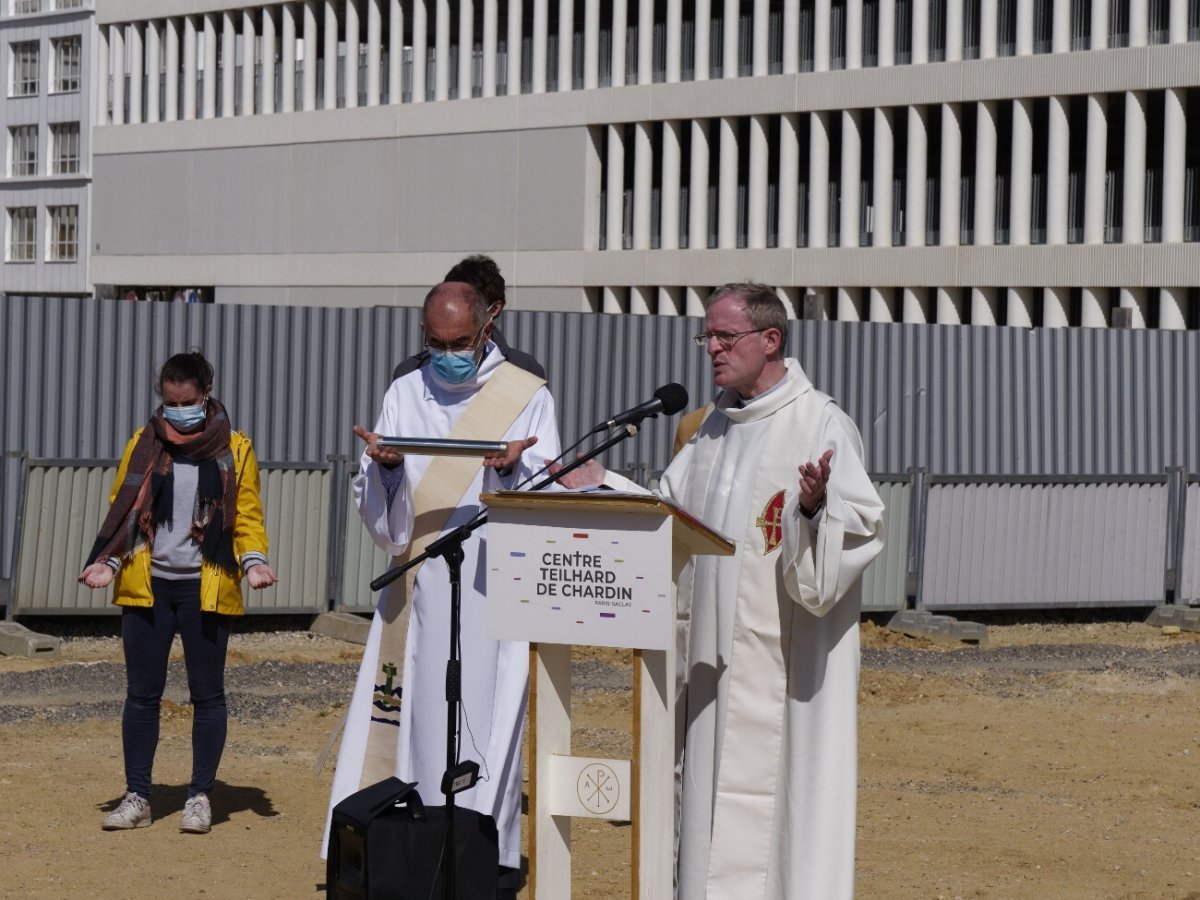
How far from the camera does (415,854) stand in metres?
6.67

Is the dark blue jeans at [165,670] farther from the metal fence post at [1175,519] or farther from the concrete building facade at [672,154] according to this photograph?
the concrete building facade at [672,154]

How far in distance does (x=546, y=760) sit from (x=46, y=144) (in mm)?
69495

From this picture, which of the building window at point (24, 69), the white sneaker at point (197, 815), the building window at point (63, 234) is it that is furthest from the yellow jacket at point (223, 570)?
the building window at point (24, 69)

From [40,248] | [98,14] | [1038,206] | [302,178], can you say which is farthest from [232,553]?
[40,248]

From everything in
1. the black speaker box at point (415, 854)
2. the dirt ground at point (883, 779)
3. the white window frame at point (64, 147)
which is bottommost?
the dirt ground at point (883, 779)

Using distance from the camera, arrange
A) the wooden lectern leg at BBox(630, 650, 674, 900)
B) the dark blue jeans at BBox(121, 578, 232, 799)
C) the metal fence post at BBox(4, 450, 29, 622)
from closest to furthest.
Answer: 1. the wooden lectern leg at BBox(630, 650, 674, 900)
2. the dark blue jeans at BBox(121, 578, 232, 799)
3. the metal fence post at BBox(4, 450, 29, 622)

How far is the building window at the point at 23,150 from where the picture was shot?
73375mm

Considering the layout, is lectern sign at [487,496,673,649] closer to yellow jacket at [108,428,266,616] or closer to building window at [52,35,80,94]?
yellow jacket at [108,428,266,616]

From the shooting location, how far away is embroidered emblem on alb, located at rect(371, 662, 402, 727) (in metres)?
7.90

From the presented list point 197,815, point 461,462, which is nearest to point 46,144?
point 197,815

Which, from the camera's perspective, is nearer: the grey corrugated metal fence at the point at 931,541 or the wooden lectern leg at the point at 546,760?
the wooden lectern leg at the point at 546,760

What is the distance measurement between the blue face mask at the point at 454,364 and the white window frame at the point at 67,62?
67.0 m

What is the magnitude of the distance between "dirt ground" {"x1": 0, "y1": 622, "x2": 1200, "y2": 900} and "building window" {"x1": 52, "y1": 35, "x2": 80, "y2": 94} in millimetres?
58999

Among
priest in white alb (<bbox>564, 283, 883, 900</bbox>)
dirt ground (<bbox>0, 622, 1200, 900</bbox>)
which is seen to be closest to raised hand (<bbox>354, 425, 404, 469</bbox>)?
priest in white alb (<bbox>564, 283, 883, 900</bbox>)
